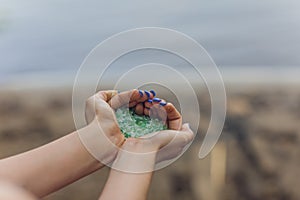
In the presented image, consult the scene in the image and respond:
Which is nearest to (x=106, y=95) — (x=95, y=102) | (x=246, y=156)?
(x=95, y=102)

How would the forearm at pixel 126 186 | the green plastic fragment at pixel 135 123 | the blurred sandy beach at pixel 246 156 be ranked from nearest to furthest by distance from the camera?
the forearm at pixel 126 186 < the green plastic fragment at pixel 135 123 < the blurred sandy beach at pixel 246 156

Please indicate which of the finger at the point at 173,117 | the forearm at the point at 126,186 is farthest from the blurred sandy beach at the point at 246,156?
the forearm at the point at 126,186

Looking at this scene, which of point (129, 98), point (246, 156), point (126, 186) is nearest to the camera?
point (126, 186)

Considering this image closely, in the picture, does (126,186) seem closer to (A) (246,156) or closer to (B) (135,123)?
(B) (135,123)

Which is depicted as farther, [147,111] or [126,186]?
[147,111]

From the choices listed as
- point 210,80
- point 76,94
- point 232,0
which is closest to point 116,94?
point 76,94

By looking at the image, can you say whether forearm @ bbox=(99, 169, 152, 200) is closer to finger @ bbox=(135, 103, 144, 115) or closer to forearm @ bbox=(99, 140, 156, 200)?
forearm @ bbox=(99, 140, 156, 200)

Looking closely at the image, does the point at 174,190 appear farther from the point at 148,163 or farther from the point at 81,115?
the point at 148,163

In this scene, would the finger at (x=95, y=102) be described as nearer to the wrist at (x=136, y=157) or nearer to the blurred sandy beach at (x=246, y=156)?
the wrist at (x=136, y=157)
